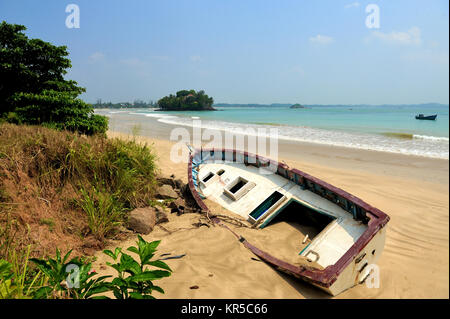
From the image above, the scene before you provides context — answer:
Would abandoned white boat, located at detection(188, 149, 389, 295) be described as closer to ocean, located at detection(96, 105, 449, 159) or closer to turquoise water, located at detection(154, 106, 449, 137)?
ocean, located at detection(96, 105, 449, 159)

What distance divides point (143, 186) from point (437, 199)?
7371 millimetres

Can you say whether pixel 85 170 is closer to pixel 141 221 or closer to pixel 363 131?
pixel 141 221

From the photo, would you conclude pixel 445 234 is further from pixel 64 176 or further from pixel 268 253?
pixel 64 176

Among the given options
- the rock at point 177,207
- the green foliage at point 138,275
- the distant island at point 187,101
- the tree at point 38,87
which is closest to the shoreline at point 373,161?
the tree at point 38,87

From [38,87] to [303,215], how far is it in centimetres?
953

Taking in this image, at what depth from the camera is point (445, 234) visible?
4.64m

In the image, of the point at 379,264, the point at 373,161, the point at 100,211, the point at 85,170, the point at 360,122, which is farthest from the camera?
the point at 360,122

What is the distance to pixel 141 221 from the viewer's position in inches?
172

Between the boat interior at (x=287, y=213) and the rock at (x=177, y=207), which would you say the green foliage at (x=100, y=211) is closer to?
the rock at (x=177, y=207)

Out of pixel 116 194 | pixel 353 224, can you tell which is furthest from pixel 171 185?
pixel 353 224

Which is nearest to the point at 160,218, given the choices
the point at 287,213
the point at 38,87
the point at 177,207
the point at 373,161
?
the point at 177,207

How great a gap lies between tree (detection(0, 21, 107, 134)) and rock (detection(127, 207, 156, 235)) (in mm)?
4854

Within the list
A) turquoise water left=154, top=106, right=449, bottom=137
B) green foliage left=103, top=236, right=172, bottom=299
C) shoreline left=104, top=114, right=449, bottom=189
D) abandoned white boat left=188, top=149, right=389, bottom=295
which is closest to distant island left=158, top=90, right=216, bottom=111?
turquoise water left=154, top=106, right=449, bottom=137

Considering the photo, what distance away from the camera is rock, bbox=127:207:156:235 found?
4328 mm
